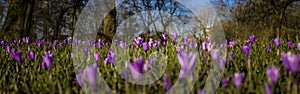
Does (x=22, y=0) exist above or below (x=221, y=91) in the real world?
above

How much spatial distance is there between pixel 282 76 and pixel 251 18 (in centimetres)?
1747

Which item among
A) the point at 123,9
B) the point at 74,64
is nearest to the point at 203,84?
the point at 74,64

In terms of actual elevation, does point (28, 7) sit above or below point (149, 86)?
above

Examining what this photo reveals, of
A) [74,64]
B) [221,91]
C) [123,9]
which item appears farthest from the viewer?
[123,9]

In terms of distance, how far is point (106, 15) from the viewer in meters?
10.3

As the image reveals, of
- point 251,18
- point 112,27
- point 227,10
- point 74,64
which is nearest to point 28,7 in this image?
point 112,27

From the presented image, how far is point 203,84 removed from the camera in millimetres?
1703

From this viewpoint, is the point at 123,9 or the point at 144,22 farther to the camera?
the point at 144,22

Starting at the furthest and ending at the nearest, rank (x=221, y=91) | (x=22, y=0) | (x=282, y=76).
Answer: (x=22, y=0), (x=282, y=76), (x=221, y=91)

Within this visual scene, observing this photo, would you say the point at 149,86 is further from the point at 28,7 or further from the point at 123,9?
the point at 123,9

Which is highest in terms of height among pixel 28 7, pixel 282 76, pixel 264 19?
pixel 28 7

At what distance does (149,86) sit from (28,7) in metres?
7.48

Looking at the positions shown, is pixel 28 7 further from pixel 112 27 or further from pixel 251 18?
pixel 251 18

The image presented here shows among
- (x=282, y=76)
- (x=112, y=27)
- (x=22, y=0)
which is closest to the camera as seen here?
(x=282, y=76)
